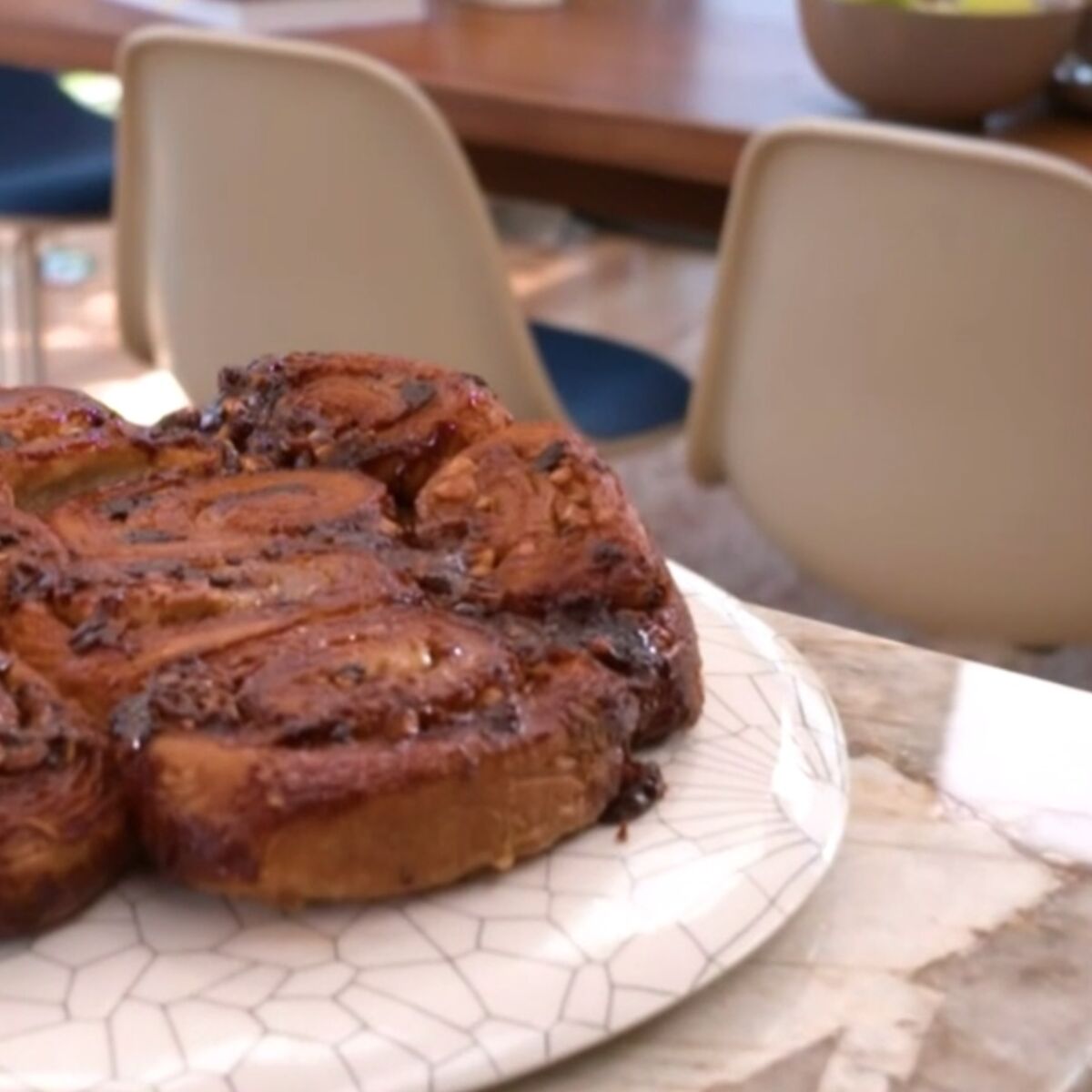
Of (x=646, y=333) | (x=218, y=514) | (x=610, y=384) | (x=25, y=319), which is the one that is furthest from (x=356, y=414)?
(x=646, y=333)

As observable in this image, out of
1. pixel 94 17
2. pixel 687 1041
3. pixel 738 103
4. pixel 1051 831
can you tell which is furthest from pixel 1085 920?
pixel 94 17

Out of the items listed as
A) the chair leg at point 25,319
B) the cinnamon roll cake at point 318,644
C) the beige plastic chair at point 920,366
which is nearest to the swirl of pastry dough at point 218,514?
the cinnamon roll cake at point 318,644

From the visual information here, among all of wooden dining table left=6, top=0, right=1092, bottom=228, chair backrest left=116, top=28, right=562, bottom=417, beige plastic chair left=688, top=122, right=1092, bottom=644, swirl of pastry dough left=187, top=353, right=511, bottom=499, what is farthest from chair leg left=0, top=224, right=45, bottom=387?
swirl of pastry dough left=187, top=353, right=511, bottom=499

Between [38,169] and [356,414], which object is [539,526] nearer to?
[356,414]

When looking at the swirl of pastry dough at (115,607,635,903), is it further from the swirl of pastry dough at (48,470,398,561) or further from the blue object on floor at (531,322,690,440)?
the blue object on floor at (531,322,690,440)

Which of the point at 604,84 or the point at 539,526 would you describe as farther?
the point at 604,84
